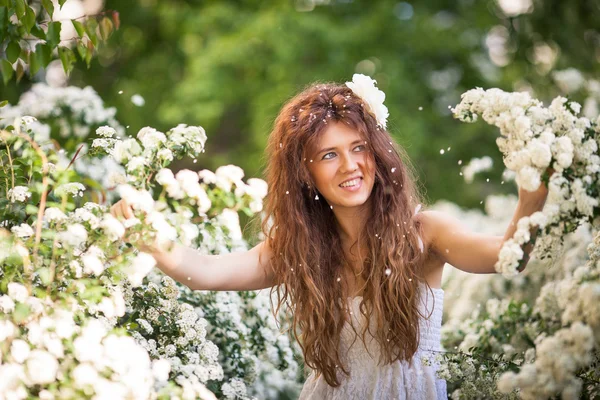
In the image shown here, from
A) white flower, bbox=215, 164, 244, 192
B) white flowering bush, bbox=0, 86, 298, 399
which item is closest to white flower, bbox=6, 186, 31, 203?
white flowering bush, bbox=0, 86, 298, 399

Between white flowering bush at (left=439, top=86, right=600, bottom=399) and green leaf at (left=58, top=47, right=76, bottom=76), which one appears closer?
white flowering bush at (left=439, top=86, right=600, bottom=399)

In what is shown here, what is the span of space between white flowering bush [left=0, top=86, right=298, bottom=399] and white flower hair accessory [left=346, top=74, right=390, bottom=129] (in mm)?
691

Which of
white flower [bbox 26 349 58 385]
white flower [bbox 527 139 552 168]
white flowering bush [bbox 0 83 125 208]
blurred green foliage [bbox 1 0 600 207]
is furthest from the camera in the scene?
blurred green foliage [bbox 1 0 600 207]

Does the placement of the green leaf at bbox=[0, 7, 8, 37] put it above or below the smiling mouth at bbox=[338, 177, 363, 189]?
above

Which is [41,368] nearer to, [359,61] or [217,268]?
[217,268]

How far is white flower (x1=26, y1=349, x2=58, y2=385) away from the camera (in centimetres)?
164

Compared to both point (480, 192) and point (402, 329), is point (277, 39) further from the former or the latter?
point (402, 329)

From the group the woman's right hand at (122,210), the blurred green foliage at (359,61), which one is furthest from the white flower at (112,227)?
the blurred green foliage at (359,61)

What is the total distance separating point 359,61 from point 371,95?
5.74 meters

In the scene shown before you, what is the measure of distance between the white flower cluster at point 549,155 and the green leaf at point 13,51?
5.29 ft

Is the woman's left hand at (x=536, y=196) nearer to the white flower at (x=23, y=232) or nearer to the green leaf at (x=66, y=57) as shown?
the white flower at (x=23, y=232)

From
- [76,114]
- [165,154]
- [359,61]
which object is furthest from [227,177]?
[359,61]

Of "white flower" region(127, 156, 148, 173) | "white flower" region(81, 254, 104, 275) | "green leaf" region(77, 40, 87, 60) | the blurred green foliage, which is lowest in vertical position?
"white flower" region(81, 254, 104, 275)

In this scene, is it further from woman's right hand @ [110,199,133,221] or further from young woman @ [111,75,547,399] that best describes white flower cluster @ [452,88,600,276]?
woman's right hand @ [110,199,133,221]
